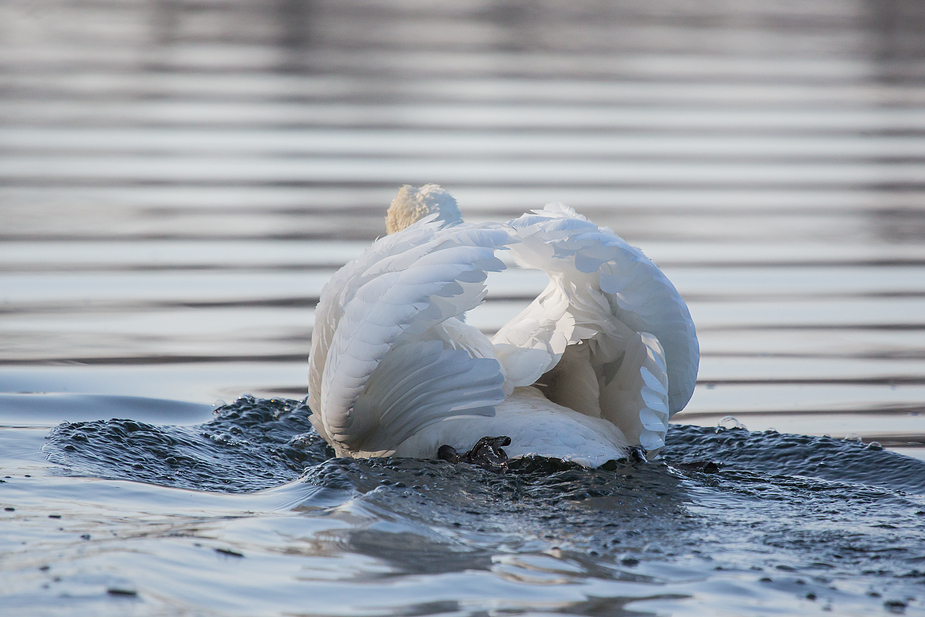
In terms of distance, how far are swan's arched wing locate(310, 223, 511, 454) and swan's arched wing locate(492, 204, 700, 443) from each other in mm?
192

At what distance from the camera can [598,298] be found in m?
4.99

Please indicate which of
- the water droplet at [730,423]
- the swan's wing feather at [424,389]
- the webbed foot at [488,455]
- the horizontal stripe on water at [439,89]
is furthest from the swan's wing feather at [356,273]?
the horizontal stripe on water at [439,89]

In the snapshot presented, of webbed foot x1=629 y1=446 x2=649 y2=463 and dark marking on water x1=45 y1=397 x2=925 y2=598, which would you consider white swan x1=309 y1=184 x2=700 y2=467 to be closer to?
webbed foot x1=629 y1=446 x2=649 y2=463

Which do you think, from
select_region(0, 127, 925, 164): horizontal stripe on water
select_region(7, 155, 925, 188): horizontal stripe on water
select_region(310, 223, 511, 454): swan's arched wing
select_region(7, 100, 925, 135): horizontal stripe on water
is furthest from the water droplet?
select_region(7, 100, 925, 135): horizontal stripe on water

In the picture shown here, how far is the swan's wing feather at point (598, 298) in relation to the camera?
15.5ft

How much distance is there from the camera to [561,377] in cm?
554

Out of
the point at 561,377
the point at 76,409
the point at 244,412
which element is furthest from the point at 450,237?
the point at 76,409

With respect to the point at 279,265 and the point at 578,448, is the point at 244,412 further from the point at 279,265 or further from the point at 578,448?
the point at 279,265

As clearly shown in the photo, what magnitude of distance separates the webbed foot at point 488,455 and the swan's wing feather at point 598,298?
0.46 meters

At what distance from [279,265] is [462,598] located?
20.2 feet

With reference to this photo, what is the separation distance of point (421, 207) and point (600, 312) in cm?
131

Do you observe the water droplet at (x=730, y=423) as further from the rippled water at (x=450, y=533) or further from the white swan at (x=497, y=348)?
the white swan at (x=497, y=348)

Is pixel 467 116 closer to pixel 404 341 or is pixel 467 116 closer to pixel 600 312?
pixel 600 312

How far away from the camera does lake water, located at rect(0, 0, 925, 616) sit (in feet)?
12.6
